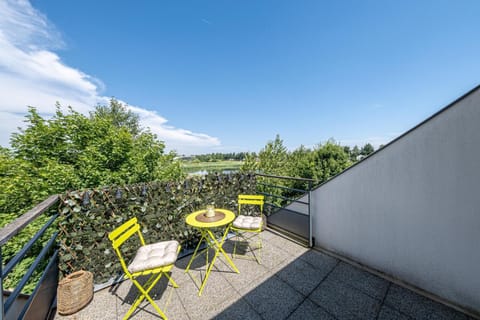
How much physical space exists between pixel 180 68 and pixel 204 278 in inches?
298

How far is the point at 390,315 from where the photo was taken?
63.1 inches

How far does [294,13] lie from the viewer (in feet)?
15.4

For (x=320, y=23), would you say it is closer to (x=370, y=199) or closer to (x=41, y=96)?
(x=370, y=199)

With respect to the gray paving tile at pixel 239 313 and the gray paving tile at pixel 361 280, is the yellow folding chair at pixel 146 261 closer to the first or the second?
the gray paving tile at pixel 239 313

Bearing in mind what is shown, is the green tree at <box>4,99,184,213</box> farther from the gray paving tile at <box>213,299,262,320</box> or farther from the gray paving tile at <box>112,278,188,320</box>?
the gray paving tile at <box>213,299,262,320</box>

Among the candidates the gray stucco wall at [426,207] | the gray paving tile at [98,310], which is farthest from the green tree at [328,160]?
the gray paving tile at [98,310]

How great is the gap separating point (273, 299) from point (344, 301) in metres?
0.78

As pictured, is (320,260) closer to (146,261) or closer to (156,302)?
(156,302)

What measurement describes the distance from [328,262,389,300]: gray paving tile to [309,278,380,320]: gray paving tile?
0.27 feet

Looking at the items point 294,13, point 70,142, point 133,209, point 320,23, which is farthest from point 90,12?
point 320,23

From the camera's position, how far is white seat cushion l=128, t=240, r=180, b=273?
1678mm

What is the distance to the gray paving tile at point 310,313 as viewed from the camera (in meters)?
1.60

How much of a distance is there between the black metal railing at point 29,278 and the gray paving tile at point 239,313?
156cm

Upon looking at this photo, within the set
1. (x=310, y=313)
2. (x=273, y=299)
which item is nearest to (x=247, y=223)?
(x=273, y=299)
